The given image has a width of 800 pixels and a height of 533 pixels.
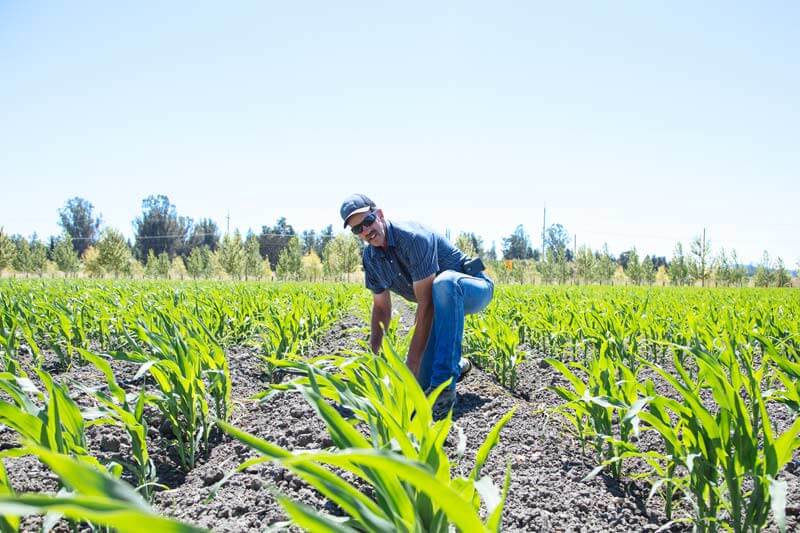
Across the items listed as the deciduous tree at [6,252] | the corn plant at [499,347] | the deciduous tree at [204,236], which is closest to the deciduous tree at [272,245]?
the deciduous tree at [204,236]

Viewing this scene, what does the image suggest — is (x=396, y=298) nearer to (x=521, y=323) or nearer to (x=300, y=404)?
(x=521, y=323)

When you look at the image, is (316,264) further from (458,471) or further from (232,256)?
(458,471)

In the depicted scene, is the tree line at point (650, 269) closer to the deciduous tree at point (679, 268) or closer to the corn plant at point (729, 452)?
the deciduous tree at point (679, 268)

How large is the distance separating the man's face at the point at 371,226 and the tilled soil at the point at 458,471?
123 cm

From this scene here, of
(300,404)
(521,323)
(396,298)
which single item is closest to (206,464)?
(300,404)

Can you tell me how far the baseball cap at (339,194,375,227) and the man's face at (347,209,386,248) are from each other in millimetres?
28

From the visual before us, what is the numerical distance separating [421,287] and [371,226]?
61 cm

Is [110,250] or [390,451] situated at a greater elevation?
[110,250]

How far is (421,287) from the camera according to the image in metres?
3.79

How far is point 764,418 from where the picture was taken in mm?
1667

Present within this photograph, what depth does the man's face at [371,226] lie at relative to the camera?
139 inches

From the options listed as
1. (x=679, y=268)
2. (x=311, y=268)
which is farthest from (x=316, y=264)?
(x=679, y=268)

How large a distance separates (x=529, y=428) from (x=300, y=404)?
4.86ft

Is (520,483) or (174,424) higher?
(174,424)
